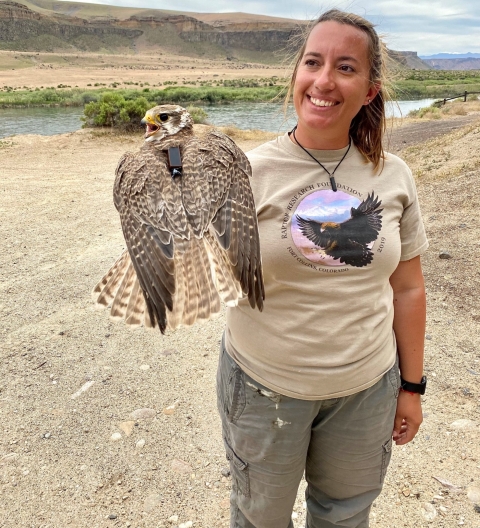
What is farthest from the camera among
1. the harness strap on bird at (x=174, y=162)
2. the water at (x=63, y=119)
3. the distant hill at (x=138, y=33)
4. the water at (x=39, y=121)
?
the distant hill at (x=138, y=33)

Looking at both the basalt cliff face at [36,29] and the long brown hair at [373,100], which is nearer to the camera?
the long brown hair at [373,100]

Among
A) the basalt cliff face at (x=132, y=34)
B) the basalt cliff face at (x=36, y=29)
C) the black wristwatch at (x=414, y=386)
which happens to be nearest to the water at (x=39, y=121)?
the black wristwatch at (x=414, y=386)

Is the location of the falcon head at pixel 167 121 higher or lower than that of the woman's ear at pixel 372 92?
lower

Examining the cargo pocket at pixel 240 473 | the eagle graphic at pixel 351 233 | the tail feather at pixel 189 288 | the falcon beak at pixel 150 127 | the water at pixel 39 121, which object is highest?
the falcon beak at pixel 150 127

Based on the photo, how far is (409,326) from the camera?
2131mm

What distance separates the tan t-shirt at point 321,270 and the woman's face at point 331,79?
119 millimetres

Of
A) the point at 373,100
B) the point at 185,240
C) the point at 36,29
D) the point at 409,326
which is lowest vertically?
the point at 409,326

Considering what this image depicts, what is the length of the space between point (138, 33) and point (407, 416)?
194 metres

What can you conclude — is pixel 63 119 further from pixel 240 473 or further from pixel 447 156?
pixel 240 473

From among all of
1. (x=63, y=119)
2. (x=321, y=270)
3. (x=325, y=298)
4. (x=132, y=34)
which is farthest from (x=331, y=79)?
(x=132, y=34)

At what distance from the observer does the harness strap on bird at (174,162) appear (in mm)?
2062

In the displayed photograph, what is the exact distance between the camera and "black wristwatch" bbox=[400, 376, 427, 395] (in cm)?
214

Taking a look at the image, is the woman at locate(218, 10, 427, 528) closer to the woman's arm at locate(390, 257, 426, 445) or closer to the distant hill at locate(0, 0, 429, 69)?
the woman's arm at locate(390, 257, 426, 445)

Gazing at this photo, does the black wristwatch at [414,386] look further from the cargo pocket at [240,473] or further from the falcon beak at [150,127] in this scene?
the falcon beak at [150,127]
